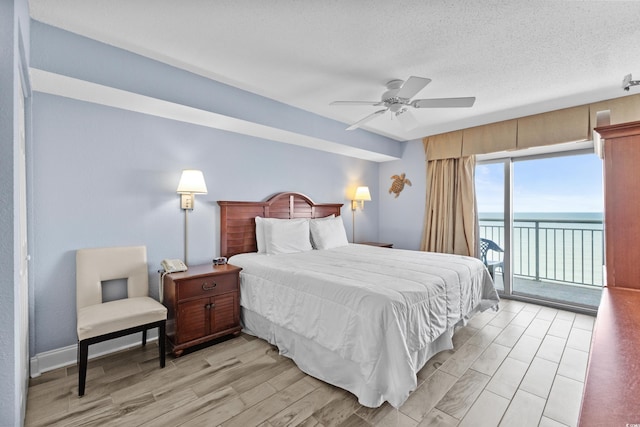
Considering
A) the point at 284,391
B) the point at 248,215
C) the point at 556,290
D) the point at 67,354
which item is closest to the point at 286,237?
the point at 248,215

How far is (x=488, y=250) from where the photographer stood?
14.9 ft

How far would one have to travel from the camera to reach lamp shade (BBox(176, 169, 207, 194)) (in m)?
2.84

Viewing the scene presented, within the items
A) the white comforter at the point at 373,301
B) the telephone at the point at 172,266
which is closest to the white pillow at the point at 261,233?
the white comforter at the point at 373,301

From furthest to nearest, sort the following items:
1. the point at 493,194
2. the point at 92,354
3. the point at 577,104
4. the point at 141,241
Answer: the point at 493,194
the point at 577,104
the point at 141,241
the point at 92,354

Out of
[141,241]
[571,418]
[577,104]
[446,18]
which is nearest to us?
[571,418]

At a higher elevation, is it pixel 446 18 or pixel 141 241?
pixel 446 18

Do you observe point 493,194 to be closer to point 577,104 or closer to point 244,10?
point 577,104

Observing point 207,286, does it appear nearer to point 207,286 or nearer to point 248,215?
point 207,286

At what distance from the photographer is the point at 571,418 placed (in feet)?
5.71

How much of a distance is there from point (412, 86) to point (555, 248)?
13.1 feet

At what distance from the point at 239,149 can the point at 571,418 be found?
3.70 meters

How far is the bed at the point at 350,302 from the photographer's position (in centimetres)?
180

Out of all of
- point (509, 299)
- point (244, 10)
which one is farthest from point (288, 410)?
point (509, 299)

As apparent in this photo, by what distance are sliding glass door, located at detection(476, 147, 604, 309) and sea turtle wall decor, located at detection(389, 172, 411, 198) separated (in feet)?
3.88
